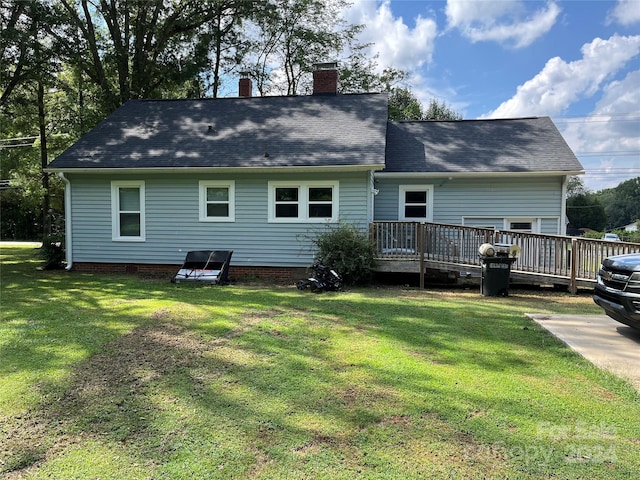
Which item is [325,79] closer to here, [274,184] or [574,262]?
[274,184]

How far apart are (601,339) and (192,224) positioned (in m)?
9.84

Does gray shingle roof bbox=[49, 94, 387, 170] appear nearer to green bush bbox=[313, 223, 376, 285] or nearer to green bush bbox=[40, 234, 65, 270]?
green bush bbox=[313, 223, 376, 285]

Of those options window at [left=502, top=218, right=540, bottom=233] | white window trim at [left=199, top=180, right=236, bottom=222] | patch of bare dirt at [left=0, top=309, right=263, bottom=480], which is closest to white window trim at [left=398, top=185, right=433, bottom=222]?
window at [left=502, top=218, right=540, bottom=233]

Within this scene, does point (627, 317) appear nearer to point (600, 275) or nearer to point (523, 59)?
point (600, 275)

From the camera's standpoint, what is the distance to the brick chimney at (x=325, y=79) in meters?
15.1

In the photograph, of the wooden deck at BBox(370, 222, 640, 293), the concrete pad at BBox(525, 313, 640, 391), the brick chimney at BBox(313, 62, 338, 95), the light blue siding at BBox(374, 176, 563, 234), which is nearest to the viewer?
the concrete pad at BBox(525, 313, 640, 391)

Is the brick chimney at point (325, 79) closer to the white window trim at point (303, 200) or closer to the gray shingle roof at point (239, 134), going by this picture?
the gray shingle roof at point (239, 134)

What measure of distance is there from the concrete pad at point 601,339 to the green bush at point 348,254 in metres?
4.00

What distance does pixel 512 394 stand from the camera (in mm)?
3656

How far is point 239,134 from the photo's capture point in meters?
12.7

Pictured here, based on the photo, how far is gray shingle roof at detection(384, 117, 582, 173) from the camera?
12.3 meters

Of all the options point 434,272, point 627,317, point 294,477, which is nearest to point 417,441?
point 294,477

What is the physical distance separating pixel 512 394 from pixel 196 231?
9.79 m

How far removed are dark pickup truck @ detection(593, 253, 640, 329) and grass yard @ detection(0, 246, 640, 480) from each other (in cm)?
90
